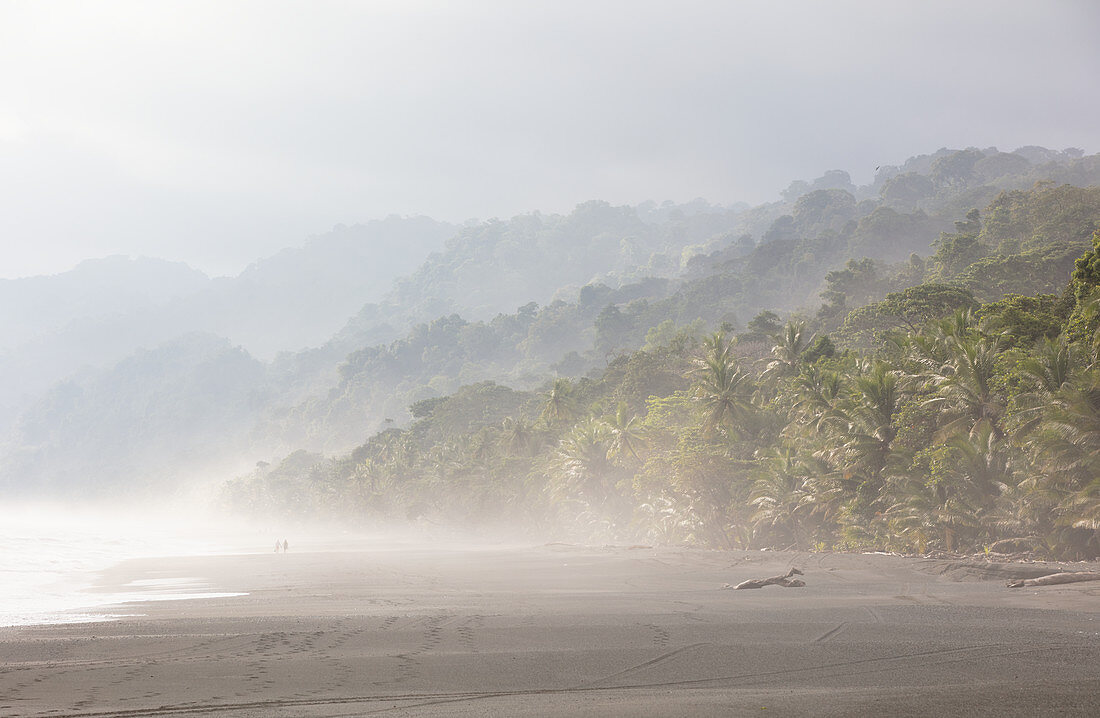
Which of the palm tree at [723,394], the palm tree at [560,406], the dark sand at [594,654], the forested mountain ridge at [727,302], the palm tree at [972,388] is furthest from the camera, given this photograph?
the forested mountain ridge at [727,302]

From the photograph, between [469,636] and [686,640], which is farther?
[469,636]

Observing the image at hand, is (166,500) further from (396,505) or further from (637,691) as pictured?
(637,691)

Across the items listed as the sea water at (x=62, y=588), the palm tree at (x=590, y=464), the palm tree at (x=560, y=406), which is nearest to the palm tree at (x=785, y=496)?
the palm tree at (x=590, y=464)

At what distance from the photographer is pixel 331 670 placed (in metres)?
8.10

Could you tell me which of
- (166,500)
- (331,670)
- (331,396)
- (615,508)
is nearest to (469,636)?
(331,670)

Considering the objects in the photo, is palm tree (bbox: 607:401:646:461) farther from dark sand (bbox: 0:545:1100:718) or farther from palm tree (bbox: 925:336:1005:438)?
dark sand (bbox: 0:545:1100:718)

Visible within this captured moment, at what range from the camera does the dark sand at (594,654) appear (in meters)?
6.41

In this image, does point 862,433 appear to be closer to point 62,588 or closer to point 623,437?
point 623,437

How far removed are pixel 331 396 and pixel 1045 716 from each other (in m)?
190

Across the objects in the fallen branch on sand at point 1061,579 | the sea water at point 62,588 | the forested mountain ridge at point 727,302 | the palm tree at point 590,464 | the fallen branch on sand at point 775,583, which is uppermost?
the forested mountain ridge at point 727,302

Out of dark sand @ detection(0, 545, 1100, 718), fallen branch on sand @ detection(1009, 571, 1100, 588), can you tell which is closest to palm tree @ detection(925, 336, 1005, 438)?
dark sand @ detection(0, 545, 1100, 718)

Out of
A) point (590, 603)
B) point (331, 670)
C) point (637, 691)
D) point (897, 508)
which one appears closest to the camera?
point (637, 691)

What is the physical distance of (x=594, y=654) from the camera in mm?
8891

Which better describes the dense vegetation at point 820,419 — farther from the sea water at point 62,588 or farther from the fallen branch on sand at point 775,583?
the sea water at point 62,588
